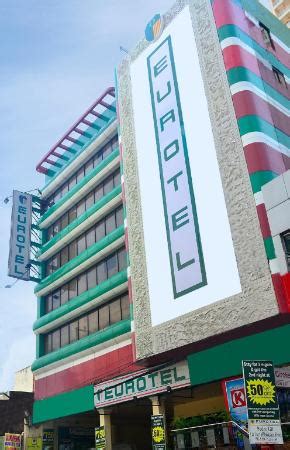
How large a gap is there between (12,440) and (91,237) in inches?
671

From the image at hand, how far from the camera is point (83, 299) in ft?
126

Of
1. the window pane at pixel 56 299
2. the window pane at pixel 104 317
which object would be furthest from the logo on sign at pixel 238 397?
the window pane at pixel 56 299

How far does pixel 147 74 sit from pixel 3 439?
99.3 ft

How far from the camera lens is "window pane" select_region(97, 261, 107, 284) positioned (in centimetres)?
3806

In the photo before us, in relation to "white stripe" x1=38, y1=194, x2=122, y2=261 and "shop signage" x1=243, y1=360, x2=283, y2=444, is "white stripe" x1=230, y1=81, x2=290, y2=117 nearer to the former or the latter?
"white stripe" x1=38, y1=194, x2=122, y2=261

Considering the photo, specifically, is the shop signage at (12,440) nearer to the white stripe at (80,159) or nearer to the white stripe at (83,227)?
the white stripe at (83,227)

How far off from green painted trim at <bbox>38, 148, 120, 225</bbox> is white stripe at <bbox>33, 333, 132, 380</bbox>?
14219 millimetres

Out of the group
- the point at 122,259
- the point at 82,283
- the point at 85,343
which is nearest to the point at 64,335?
the point at 82,283

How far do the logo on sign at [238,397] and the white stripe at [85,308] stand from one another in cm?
1409

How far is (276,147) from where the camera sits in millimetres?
27031

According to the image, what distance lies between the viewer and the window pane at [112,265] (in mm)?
37062

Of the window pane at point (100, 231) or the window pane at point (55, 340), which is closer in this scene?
the window pane at point (100, 231)

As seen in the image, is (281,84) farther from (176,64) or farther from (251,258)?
(251,258)

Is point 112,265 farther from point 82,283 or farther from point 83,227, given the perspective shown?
point 83,227
